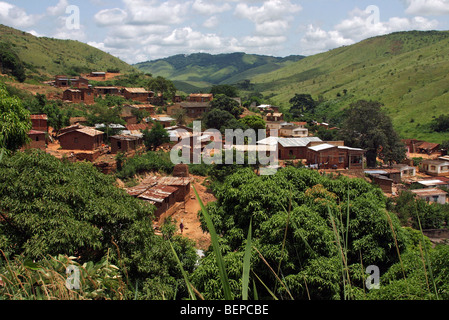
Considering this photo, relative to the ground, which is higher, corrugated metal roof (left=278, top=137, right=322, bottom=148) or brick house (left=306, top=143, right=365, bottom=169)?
corrugated metal roof (left=278, top=137, right=322, bottom=148)

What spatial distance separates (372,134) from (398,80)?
42.5 metres

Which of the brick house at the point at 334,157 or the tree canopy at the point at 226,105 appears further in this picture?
the tree canopy at the point at 226,105

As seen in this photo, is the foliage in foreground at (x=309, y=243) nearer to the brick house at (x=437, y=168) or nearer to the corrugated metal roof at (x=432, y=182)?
the corrugated metal roof at (x=432, y=182)

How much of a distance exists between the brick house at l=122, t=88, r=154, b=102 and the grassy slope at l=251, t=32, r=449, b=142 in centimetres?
3442

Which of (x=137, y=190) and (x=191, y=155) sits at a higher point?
(x=191, y=155)

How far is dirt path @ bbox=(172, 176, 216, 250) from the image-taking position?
14.3 meters

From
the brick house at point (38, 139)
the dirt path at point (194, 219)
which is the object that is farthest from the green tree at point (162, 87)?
the dirt path at point (194, 219)

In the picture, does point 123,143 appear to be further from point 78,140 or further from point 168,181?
point 168,181

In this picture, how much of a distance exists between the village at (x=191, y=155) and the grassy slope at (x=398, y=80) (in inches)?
468

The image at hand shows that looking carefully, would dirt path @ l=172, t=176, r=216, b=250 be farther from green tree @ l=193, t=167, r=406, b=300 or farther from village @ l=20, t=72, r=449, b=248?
green tree @ l=193, t=167, r=406, b=300

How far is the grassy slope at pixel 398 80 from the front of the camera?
50125 millimetres

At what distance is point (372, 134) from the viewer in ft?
103

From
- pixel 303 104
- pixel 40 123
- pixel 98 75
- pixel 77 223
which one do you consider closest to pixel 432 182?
pixel 77 223

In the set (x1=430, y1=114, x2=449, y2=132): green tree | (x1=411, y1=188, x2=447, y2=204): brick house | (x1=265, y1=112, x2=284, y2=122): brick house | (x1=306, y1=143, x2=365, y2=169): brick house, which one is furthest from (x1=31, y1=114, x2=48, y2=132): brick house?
(x1=430, y1=114, x2=449, y2=132): green tree
